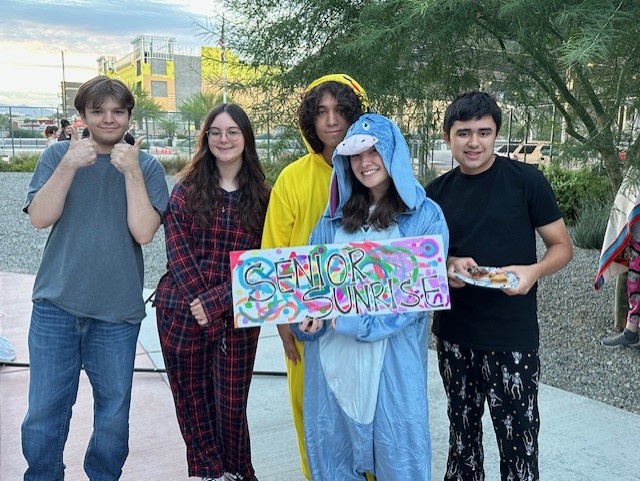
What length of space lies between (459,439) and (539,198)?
106 cm

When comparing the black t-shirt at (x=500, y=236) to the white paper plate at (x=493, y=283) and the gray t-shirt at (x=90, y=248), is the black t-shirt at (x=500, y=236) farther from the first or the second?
the gray t-shirt at (x=90, y=248)

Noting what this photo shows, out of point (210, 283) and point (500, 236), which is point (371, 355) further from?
point (210, 283)

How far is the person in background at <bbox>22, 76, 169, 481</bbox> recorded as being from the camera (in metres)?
2.49

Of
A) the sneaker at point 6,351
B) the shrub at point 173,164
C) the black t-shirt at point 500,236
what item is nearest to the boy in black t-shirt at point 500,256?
the black t-shirt at point 500,236

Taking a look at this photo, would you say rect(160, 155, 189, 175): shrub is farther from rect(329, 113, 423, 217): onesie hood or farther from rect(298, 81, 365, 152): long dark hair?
rect(329, 113, 423, 217): onesie hood

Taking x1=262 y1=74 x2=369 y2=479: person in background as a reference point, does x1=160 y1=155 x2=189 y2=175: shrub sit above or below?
above

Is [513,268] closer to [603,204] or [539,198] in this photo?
[539,198]

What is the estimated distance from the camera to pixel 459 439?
2.60 meters

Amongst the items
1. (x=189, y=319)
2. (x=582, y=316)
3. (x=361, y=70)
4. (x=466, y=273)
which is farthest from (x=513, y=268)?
(x=582, y=316)

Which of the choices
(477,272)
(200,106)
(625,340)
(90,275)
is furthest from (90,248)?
(200,106)

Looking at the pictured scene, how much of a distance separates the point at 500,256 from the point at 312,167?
0.87 meters

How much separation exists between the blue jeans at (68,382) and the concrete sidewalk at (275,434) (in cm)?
59

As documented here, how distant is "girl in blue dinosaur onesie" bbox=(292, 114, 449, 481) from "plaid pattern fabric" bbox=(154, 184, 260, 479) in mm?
506

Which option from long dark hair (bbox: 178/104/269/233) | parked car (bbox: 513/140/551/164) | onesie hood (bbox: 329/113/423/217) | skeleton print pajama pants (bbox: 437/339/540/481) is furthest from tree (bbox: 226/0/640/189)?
skeleton print pajama pants (bbox: 437/339/540/481)
